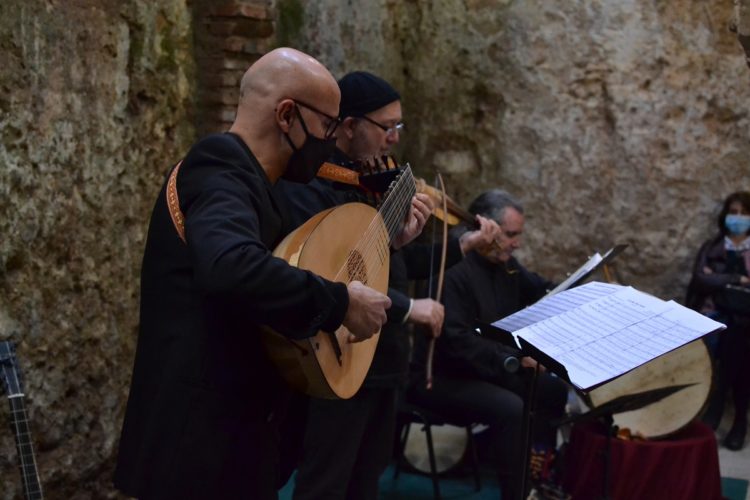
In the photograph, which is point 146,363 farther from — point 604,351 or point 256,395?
point 604,351

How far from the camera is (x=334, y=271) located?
7.66ft

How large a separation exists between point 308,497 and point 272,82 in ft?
5.80

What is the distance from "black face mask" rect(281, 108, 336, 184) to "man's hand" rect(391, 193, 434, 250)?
2.40 ft

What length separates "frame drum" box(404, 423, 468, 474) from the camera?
5.50 metres

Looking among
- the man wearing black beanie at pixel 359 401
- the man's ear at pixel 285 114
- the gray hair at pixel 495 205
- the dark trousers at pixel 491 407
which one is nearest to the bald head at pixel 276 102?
the man's ear at pixel 285 114

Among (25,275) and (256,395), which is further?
(25,275)

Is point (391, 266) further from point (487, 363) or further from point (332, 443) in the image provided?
point (487, 363)

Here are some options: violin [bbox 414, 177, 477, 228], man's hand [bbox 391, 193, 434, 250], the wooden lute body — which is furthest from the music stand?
violin [bbox 414, 177, 477, 228]

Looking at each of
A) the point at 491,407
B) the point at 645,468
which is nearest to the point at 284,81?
the point at 491,407

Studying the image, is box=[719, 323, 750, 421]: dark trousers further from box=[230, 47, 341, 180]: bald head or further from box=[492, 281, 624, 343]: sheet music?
box=[230, 47, 341, 180]: bald head

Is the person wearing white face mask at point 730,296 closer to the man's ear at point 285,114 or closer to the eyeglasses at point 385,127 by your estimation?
the eyeglasses at point 385,127

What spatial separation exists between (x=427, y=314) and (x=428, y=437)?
4.71ft

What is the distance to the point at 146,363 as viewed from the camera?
2209 mm

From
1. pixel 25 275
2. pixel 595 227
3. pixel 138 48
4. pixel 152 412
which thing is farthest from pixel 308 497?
pixel 595 227
